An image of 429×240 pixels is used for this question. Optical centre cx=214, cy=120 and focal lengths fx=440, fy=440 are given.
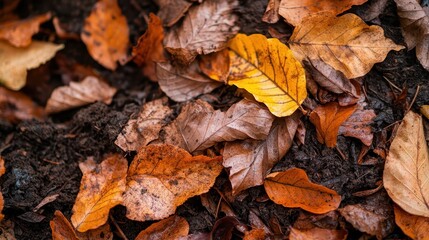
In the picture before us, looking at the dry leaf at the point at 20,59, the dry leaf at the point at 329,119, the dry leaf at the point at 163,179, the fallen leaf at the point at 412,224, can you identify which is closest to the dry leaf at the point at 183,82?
the dry leaf at the point at 163,179

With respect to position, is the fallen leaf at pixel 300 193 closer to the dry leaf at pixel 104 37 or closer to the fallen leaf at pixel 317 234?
the fallen leaf at pixel 317 234

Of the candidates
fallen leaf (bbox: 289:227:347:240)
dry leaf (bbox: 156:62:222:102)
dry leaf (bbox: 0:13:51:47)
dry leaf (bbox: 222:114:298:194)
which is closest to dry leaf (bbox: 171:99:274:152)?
dry leaf (bbox: 222:114:298:194)

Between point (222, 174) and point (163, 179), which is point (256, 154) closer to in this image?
point (222, 174)

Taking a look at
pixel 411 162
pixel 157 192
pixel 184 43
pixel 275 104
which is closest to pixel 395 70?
pixel 411 162

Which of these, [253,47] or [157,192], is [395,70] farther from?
[157,192]

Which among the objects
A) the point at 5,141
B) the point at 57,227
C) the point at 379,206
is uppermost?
the point at 5,141

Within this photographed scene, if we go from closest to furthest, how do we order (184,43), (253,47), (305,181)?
(305,181), (253,47), (184,43)
